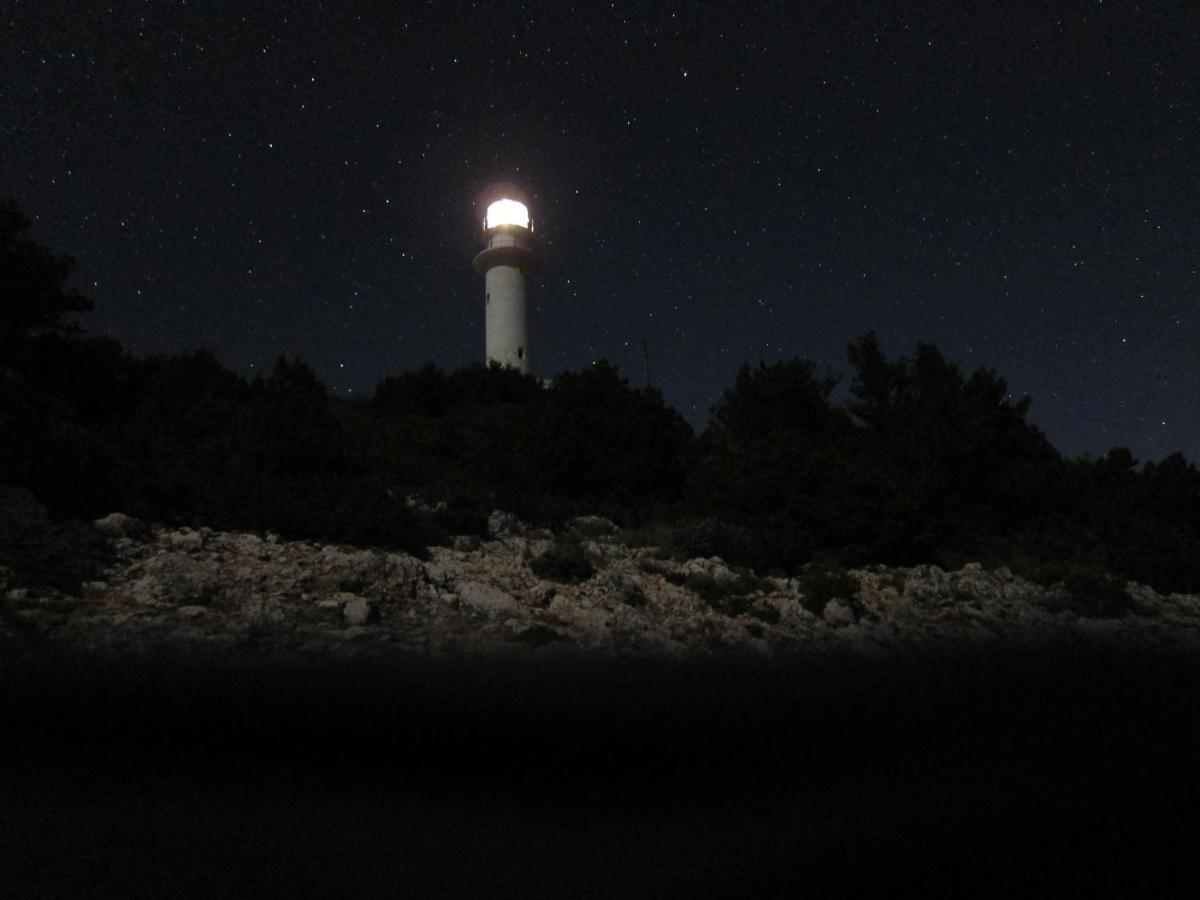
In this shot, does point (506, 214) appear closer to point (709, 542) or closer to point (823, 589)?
point (709, 542)

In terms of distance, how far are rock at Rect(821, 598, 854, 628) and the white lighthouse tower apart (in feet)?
60.5

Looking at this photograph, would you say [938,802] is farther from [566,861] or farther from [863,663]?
[566,861]

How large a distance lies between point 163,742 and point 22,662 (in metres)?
0.79

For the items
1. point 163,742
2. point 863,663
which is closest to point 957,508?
point 863,663

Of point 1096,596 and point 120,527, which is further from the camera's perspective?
point 1096,596

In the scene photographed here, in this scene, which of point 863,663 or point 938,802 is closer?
point 938,802

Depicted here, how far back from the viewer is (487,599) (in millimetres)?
5059

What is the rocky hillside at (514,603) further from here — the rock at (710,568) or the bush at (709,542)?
the bush at (709,542)

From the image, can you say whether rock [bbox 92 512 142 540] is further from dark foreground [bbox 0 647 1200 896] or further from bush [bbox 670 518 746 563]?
bush [bbox 670 518 746 563]

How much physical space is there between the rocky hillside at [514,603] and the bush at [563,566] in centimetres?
1

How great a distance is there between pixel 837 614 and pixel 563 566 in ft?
7.76

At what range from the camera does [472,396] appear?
16.1m

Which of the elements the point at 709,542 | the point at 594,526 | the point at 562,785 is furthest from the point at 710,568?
the point at 562,785

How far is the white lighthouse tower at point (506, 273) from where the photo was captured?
2405cm
